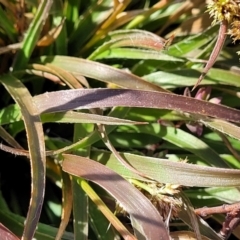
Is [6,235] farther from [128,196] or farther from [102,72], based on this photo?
[102,72]

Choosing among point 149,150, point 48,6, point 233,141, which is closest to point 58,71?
point 48,6

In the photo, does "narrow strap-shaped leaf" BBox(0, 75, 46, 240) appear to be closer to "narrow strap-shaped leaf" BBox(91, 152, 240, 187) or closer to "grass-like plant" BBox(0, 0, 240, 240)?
"grass-like plant" BBox(0, 0, 240, 240)

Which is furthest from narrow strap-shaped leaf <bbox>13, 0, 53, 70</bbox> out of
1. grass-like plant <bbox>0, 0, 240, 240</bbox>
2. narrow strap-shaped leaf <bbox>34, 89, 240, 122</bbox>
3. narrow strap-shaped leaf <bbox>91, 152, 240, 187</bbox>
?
narrow strap-shaped leaf <bbox>91, 152, 240, 187</bbox>

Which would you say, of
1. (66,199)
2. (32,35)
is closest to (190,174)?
(66,199)

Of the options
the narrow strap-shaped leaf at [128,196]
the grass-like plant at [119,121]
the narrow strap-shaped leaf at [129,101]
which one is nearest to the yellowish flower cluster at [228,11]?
the grass-like plant at [119,121]

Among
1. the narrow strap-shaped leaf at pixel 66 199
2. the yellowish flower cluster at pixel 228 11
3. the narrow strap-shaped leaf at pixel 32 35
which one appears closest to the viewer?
the yellowish flower cluster at pixel 228 11

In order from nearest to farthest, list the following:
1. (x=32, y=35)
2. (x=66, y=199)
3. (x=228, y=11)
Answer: (x=228, y=11) < (x=66, y=199) < (x=32, y=35)

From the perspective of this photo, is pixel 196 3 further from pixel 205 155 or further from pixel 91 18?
pixel 205 155

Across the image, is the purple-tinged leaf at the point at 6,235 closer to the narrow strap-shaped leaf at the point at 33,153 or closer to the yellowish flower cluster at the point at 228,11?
the narrow strap-shaped leaf at the point at 33,153
